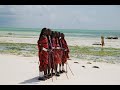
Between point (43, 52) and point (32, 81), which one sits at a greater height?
point (43, 52)

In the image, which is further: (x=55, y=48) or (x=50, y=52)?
(x=55, y=48)

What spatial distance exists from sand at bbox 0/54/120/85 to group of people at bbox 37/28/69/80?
9.4 inches

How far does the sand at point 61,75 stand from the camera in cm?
952

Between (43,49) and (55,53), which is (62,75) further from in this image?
(43,49)

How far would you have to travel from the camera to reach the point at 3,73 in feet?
35.5

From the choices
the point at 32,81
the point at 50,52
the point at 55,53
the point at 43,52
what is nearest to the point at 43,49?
the point at 43,52

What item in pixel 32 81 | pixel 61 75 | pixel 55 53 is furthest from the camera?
pixel 61 75

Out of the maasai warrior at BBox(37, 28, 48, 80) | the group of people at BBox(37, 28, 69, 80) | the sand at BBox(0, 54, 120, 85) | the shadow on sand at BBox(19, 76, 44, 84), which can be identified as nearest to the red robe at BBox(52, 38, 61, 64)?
the group of people at BBox(37, 28, 69, 80)

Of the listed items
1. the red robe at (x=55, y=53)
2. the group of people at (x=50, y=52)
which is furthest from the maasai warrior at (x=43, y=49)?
the red robe at (x=55, y=53)

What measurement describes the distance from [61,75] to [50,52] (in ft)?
3.98

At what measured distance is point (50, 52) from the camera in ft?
31.3

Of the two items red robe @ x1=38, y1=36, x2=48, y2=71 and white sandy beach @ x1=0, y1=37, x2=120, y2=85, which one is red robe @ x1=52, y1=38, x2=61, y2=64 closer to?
white sandy beach @ x1=0, y1=37, x2=120, y2=85

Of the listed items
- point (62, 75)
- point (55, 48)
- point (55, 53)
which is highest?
point (55, 48)

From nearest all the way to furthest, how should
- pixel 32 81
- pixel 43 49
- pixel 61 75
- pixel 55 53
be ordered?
pixel 43 49
pixel 32 81
pixel 55 53
pixel 61 75
